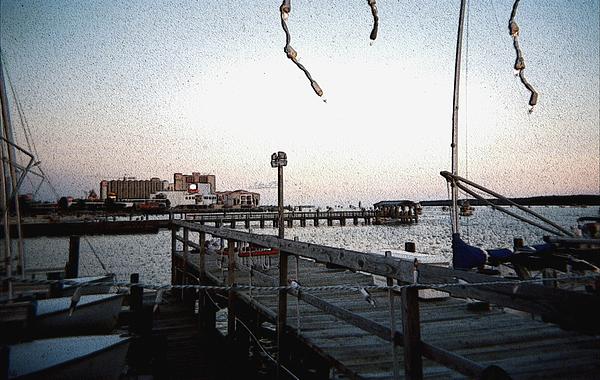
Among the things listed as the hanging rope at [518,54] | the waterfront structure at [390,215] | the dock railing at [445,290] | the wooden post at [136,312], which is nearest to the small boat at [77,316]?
the wooden post at [136,312]

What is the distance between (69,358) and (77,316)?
1646mm

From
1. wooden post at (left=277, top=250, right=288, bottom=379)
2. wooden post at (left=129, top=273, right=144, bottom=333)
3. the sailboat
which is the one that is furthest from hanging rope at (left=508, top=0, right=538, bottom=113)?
wooden post at (left=129, top=273, right=144, bottom=333)

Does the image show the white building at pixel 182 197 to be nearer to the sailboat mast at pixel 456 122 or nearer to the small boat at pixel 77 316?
the sailboat mast at pixel 456 122

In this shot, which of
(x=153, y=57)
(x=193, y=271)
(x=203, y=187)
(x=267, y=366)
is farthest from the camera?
(x=203, y=187)

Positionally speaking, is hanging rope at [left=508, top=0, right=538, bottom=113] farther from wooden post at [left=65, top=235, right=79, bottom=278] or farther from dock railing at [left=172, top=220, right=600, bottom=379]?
wooden post at [left=65, top=235, right=79, bottom=278]

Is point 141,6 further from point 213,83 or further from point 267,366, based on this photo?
point 267,366

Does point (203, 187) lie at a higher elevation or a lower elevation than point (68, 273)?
higher

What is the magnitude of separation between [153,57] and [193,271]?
24.6ft

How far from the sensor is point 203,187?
172500 mm

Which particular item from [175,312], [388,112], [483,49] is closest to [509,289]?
[175,312]

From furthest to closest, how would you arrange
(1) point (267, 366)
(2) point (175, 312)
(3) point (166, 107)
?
(3) point (166, 107)
(1) point (267, 366)
(2) point (175, 312)

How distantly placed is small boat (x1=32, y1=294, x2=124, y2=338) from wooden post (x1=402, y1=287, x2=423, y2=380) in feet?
11.3

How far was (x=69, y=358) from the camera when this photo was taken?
3414 mm

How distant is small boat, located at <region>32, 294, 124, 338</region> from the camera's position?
438 centimetres
